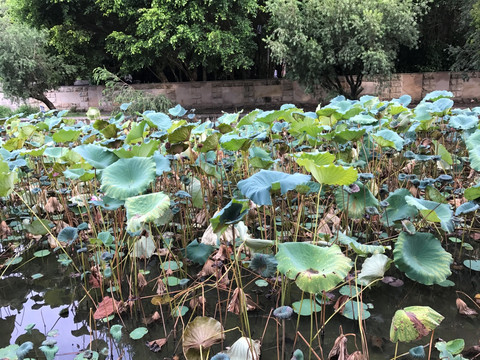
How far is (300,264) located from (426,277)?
0.53 meters

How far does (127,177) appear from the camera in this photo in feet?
4.38

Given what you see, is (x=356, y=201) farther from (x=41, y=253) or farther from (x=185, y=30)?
(x=185, y=30)

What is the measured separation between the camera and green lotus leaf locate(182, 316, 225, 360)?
106 centimetres

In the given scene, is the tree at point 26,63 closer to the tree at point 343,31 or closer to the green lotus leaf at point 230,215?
the tree at point 343,31

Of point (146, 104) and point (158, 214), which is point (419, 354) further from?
point (146, 104)

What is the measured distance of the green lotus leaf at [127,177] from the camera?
1.23 m

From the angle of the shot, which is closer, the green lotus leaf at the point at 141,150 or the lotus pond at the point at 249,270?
the lotus pond at the point at 249,270

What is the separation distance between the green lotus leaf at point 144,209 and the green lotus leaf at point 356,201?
32.7 inches

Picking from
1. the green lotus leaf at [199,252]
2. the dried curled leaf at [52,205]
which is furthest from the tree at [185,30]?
the green lotus leaf at [199,252]

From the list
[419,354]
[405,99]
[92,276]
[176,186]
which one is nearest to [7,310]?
[92,276]

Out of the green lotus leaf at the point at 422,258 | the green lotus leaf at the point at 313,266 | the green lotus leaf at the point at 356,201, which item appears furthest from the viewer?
the green lotus leaf at the point at 356,201

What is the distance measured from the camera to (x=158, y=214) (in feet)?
3.41

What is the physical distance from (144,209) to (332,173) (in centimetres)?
55

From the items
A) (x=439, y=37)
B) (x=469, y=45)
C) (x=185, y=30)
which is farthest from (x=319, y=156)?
(x=439, y=37)
